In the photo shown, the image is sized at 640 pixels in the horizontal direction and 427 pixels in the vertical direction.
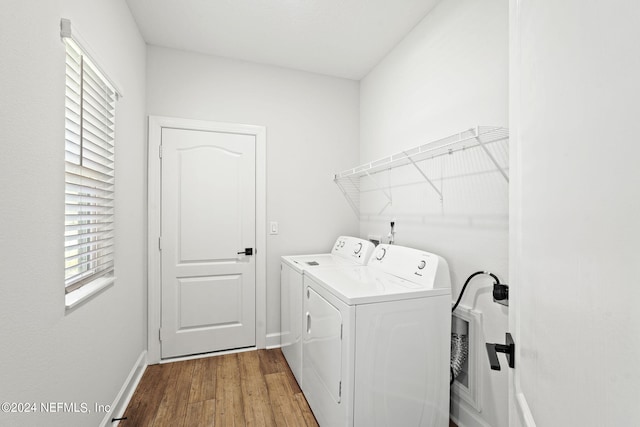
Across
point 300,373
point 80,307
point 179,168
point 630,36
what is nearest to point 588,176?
point 630,36

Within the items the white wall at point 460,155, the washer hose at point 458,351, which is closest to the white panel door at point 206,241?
the white wall at point 460,155

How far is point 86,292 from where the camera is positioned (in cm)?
139

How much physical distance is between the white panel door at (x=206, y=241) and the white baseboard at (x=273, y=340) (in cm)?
15

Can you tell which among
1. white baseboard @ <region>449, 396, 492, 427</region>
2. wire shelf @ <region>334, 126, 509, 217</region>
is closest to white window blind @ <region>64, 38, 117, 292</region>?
wire shelf @ <region>334, 126, 509, 217</region>

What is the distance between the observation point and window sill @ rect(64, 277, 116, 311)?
1.24 metres

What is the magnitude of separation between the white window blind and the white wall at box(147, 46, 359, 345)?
3.12 feet

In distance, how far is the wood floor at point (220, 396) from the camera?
1.82m

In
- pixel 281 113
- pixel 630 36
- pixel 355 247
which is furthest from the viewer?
pixel 281 113

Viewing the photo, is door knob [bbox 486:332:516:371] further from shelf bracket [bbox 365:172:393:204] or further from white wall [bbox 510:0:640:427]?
shelf bracket [bbox 365:172:393:204]

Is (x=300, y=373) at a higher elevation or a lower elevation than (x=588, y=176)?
lower

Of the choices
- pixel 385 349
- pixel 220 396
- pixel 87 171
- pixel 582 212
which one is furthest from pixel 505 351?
pixel 220 396

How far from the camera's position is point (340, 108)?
309 cm

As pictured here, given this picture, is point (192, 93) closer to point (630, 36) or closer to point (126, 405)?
point (126, 405)

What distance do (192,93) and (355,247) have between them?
196cm
